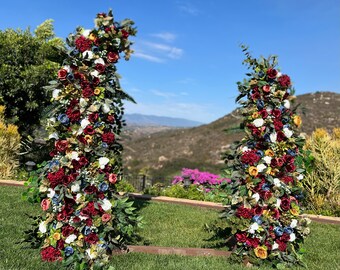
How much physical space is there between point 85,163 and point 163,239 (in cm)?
235

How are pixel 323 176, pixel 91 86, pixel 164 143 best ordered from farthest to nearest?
1. pixel 164 143
2. pixel 323 176
3. pixel 91 86

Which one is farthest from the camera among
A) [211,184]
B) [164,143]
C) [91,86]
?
[164,143]

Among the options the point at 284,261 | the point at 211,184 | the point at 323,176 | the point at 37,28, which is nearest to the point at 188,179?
the point at 211,184

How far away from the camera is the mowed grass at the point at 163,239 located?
193 inches

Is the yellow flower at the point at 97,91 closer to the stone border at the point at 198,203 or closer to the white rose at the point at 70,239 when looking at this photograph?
the white rose at the point at 70,239

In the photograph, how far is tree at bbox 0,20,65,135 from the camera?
15.7 m

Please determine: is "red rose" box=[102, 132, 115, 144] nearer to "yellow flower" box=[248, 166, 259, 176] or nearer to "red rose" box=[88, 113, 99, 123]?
"red rose" box=[88, 113, 99, 123]

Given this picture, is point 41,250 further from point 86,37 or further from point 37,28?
point 37,28

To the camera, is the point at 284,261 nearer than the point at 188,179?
Yes

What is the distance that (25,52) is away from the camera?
54.3 ft

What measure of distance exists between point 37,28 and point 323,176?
572 inches

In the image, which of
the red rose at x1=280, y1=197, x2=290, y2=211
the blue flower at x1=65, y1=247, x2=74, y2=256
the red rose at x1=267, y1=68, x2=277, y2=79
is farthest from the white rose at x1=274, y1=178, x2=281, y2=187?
the blue flower at x1=65, y1=247, x2=74, y2=256

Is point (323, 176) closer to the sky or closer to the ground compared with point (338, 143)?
closer to the ground

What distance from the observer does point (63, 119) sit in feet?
16.8
